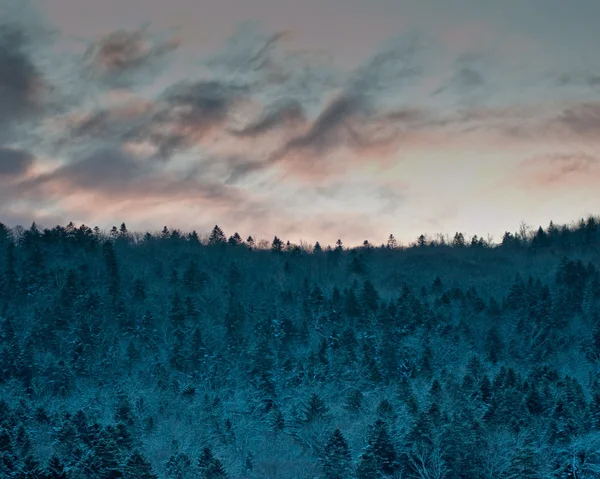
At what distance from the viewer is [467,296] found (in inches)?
5123

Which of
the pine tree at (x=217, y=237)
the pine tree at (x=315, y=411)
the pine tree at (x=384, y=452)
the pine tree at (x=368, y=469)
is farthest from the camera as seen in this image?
the pine tree at (x=217, y=237)

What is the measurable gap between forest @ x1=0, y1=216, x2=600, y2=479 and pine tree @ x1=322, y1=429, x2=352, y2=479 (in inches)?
7.3

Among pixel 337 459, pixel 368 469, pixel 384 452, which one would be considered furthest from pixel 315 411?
pixel 368 469

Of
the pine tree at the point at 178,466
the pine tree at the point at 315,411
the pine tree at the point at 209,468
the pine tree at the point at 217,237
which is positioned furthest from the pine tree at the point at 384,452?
the pine tree at the point at 217,237

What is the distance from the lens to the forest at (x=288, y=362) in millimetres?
71562

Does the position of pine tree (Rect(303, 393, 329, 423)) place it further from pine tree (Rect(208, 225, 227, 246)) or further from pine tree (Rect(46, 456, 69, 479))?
pine tree (Rect(208, 225, 227, 246))

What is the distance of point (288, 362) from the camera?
109625 mm

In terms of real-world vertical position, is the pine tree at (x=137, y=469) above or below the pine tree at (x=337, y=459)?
above

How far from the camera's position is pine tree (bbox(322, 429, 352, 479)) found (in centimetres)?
7150

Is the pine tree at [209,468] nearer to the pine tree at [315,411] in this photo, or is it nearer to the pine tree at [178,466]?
the pine tree at [178,466]

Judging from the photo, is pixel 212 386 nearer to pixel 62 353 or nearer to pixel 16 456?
pixel 62 353

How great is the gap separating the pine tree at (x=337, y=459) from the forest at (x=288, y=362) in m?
0.19

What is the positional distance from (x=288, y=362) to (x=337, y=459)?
127 feet

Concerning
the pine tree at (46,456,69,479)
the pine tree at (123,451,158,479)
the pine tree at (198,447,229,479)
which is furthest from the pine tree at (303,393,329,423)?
the pine tree at (46,456,69,479)
